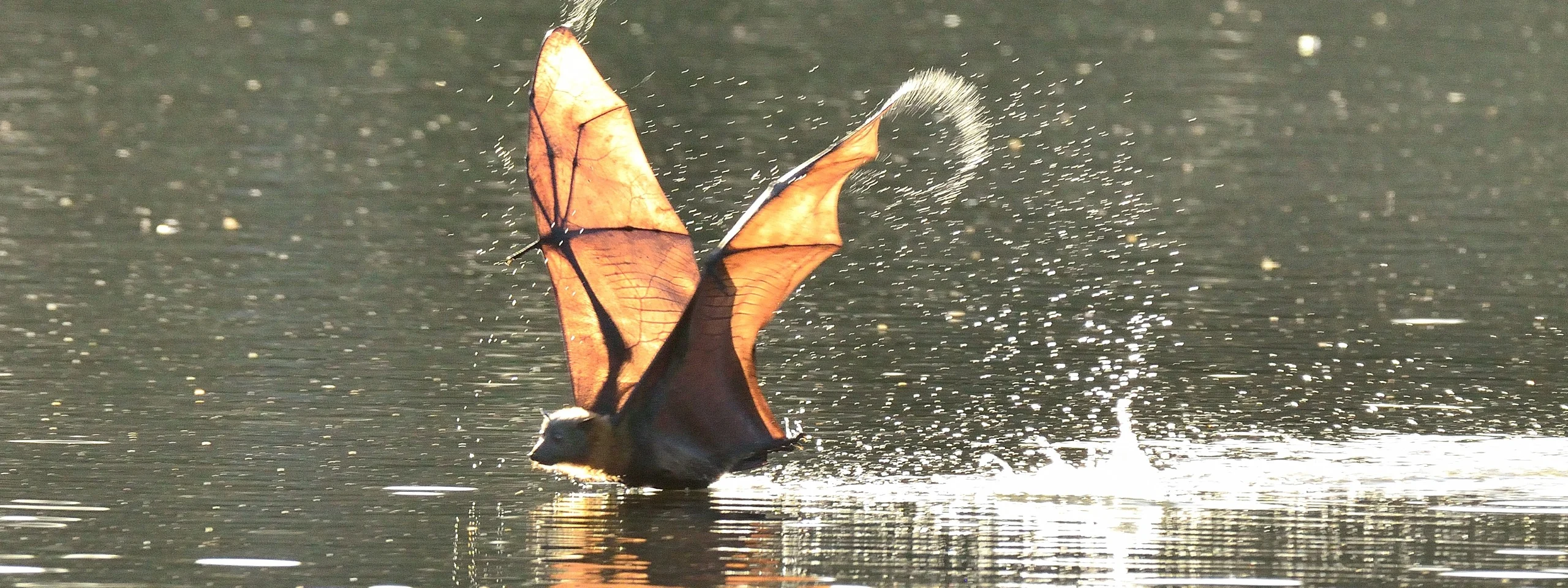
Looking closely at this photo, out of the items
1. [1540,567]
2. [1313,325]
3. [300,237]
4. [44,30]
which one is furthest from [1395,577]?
[44,30]

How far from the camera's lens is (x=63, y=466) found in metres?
9.40

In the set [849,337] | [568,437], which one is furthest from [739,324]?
[849,337]

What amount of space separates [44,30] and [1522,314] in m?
21.8

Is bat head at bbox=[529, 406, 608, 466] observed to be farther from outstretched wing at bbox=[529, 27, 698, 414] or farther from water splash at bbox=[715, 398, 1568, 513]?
water splash at bbox=[715, 398, 1568, 513]

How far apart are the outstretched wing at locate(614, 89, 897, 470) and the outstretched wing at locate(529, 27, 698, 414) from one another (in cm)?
20

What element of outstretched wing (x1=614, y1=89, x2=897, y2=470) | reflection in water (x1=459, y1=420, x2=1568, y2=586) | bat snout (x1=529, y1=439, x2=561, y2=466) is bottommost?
reflection in water (x1=459, y1=420, x2=1568, y2=586)

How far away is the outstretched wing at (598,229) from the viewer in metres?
9.34

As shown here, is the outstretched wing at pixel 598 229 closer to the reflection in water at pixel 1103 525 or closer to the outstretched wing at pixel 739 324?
the outstretched wing at pixel 739 324

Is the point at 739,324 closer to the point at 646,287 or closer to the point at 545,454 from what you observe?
the point at 646,287

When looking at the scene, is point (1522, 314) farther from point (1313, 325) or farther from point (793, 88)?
point (793, 88)

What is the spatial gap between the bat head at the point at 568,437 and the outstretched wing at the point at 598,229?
223 mm

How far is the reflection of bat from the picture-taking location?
9.04 meters

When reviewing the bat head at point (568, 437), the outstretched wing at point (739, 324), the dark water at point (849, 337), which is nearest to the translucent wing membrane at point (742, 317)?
the outstretched wing at point (739, 324)

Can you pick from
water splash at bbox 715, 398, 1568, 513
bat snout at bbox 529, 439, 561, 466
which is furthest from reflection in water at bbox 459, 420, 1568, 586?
bat snout at bbox 529, 439, 561, 466
